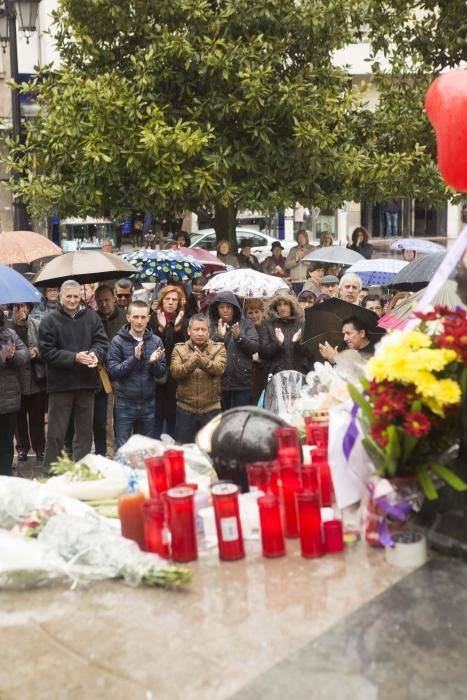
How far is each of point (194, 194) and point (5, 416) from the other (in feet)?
20.5

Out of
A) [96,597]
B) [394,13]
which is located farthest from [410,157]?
[96,597]

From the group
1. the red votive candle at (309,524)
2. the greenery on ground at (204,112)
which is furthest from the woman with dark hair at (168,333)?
the red votive candle at (309,524)

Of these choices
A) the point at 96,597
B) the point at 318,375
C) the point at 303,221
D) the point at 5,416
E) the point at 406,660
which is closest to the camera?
the point at 406,660

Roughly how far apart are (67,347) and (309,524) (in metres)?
5.64

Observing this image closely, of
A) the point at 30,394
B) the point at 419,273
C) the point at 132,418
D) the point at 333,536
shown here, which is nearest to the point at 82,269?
the point at 30,394

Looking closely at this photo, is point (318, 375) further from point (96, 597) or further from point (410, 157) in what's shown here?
point (410, 157)

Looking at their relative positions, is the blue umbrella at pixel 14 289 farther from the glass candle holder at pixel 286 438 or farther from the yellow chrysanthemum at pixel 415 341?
the yellow chrysanthemum at pixel 415 341

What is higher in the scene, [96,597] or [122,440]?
[96,597]

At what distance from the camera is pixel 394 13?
1574 centimetres

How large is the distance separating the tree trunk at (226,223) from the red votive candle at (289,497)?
1204 centimetres

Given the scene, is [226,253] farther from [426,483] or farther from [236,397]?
[426,483]

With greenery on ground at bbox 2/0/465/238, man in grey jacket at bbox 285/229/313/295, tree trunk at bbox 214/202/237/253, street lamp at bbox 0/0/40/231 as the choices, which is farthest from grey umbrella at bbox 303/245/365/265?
street lamp at bbox 0/0/40/231

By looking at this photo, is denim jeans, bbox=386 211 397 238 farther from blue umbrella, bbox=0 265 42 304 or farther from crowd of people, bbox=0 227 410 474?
blue umbrella, bbox=0 265 42 304

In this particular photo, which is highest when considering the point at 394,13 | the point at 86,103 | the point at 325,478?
the point at 394,13
